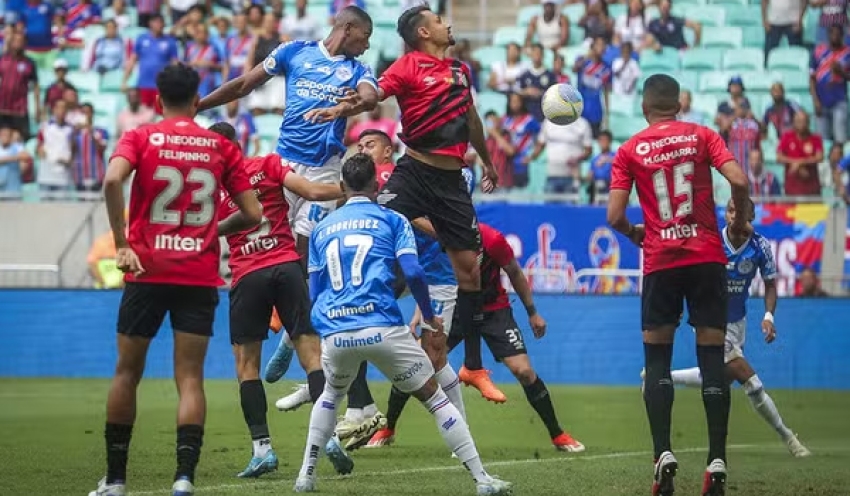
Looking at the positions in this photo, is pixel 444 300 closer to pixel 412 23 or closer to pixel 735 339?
pixel 412 23

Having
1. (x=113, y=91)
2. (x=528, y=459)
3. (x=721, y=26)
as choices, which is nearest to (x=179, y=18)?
(x=113, y=91)

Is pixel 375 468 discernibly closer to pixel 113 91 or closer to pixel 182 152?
pixel 182 152

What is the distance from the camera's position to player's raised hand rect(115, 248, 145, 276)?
8.48 meters

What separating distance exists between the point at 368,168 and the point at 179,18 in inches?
724

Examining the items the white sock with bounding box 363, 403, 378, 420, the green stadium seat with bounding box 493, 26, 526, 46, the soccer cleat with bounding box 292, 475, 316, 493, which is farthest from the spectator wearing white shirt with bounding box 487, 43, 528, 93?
the soccer cleat with bounding box 292, 475, 316, 493

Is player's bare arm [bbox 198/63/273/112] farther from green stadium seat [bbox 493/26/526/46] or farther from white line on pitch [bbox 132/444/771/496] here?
green stadium seat [bbox 493/26/526/46]

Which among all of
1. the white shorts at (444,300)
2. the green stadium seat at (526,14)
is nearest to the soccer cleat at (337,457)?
the white shorts at (444,300)

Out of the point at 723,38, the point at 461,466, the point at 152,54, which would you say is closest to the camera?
the point at 461,466

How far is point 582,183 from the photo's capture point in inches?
893

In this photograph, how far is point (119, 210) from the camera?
849cm

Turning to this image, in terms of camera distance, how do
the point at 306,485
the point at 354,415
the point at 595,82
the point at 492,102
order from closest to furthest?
the point at 306,485, the point at 354,415, the point at 595,82, the point at 492,102

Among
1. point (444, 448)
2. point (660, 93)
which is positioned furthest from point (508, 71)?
point (660, 93)

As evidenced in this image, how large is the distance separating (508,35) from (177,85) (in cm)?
1861

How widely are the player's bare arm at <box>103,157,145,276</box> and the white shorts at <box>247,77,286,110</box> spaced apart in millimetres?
16973
